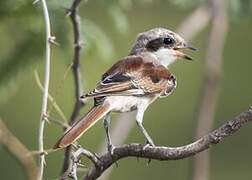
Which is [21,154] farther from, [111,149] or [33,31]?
[33,31]

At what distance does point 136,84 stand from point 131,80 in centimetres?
3

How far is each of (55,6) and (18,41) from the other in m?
0.51

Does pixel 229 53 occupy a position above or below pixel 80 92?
above

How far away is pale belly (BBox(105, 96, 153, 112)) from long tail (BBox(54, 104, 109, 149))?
45 mm

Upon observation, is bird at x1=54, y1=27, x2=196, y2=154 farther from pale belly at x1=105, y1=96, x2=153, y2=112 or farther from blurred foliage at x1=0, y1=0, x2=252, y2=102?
blurred foliage at x1=0, y1=0, x2=252, y2=102

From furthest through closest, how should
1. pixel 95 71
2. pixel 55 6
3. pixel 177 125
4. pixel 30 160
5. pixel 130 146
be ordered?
pixel 177 125 → pixel 95 71 → pixel 55 6 → pixel 130 146 → pixel 30 160

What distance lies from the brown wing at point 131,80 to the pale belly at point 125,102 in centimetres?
2

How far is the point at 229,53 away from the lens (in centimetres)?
952

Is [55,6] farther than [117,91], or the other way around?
[55,6]

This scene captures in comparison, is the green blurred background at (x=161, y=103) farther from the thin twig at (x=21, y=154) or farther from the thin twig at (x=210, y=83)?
the thin twig at (x=21, y=154)

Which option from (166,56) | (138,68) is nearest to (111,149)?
(138,68)

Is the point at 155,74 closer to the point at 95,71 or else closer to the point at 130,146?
the point at 130,146

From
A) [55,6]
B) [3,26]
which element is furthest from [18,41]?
[55,6]

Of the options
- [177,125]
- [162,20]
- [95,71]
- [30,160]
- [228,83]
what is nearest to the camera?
[30,160]
